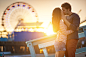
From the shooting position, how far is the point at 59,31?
177cm

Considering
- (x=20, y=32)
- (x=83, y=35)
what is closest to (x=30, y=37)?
(x=20, y=32)

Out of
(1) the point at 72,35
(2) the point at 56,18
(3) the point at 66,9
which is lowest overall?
(1) the point at 72,35

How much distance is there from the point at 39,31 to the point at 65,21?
2787 centimetres

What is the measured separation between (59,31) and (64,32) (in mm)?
80

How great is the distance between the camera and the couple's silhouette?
172 centimetres

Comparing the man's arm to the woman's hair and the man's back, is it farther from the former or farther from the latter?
the woman's hair

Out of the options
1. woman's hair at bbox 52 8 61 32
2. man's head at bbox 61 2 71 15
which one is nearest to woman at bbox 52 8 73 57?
woman's hair at bbox 52 8 61 32

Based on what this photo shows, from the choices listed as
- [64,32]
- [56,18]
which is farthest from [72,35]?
[56,18]

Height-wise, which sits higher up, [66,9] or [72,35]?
[66,9]

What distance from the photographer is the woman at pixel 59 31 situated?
172cm

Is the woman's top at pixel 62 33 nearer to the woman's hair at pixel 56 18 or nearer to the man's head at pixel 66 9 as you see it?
the woman's hair at pixel 56 18

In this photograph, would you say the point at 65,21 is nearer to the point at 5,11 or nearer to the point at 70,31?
the point at 70,31

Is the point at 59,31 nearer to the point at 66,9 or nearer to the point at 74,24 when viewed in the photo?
the point at 74,24

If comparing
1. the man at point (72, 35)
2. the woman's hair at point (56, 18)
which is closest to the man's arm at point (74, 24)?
the man at point (72, 35)
